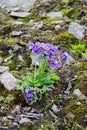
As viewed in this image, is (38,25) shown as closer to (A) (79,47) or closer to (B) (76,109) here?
(A) (79,47)

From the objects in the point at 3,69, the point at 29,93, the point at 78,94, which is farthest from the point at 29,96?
the point at 3,69

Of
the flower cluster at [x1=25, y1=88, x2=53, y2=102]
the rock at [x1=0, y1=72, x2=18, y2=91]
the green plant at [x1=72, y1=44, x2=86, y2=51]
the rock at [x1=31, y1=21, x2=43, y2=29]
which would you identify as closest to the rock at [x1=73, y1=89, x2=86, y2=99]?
the flower cluster at [x1=25, y1=88, x2=53, y2=102]

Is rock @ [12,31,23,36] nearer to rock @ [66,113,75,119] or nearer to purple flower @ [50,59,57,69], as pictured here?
purple flower @ [50,59,57,69]

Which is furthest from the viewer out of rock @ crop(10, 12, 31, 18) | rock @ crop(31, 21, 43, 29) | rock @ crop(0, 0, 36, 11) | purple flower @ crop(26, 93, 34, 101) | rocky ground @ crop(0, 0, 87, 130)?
rock @ crop(0, 0, 36, 11)

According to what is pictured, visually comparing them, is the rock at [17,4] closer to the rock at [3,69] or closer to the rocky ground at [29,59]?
the rocky ground at [29,59]

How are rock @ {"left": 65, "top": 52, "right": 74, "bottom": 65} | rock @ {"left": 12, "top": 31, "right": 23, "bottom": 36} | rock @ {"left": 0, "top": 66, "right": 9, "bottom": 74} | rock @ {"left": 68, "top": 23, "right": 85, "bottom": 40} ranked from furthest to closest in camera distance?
rock @ {"left": 12, "top": 31, "right": 23, "bottom": 36}, rock @ {"left": 68, "top": 23, "right": 85, "bottom": 40}, rock @ {"left": 65, "top": 52, "right": 74, "bottom": 65}, rock @ {"left": 0, "top": 66, "right": 9, "bottom": 74}
